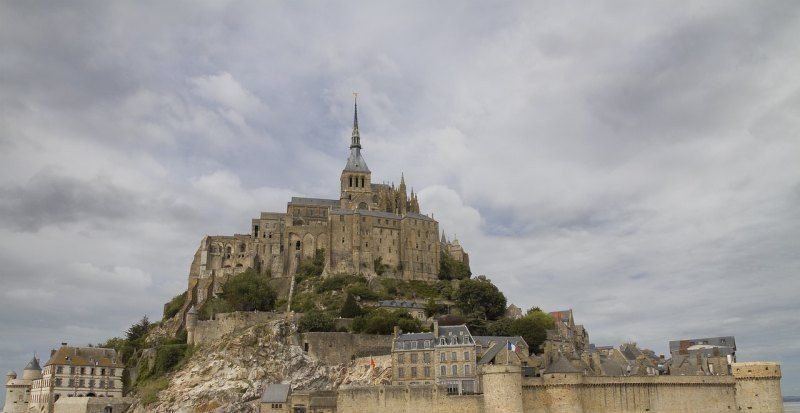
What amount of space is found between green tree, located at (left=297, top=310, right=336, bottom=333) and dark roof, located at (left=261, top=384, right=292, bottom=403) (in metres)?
9.14

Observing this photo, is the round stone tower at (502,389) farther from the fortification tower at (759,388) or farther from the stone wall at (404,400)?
the fortification tower at (759,388)

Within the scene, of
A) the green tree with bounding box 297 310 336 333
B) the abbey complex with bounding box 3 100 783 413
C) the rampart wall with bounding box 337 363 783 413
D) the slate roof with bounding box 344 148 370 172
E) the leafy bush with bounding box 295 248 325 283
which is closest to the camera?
the rampart wall with bounding box 337 363 783 413

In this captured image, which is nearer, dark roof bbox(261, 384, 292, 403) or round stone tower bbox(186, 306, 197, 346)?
dark roof bbox(261, 384, 292, 403)

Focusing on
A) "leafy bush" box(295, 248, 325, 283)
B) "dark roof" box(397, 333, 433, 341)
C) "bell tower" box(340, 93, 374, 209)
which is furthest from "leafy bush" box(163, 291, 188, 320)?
"dark roof" box(397, 333, 433, 341)

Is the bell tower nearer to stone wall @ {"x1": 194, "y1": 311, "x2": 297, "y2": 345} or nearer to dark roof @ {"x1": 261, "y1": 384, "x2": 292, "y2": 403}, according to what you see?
stone wall @ {"x1": 194, "y1": 311, "x2": 297, "y2": 345}

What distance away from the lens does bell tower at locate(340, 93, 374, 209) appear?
90.1 metres

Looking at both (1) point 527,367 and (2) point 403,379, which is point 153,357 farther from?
(1) point 527,367

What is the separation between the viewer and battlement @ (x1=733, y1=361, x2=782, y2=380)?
163 ft

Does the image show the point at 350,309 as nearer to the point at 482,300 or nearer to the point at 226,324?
the point at 226,324

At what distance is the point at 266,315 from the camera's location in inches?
2478

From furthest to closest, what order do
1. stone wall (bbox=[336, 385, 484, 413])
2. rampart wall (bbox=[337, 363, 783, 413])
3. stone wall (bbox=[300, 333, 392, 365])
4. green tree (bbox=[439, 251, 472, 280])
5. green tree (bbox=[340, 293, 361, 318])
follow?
1. green tree (bbox=[439, 251, 472, 280])
2. green tree (bbox=[340, 293, 361, 318])
3. stone wall (bbox=[300, 333, 392, 365])
4. stone wall (bbox=[336, 385, 484, 413])
5. rampart wall (bbox=[337, 363, 783, 413])

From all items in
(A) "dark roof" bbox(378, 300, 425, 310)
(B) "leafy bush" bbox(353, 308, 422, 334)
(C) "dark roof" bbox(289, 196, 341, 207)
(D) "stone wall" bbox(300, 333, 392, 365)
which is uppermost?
(C) "dark roof" bbox(289, 196, 341, 207)

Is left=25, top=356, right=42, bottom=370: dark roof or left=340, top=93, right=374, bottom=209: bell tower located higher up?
left=340, top=93, right=374, bottom=209: bell tower

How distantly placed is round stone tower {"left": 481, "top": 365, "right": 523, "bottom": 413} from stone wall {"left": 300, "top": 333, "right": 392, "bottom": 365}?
547 inches
